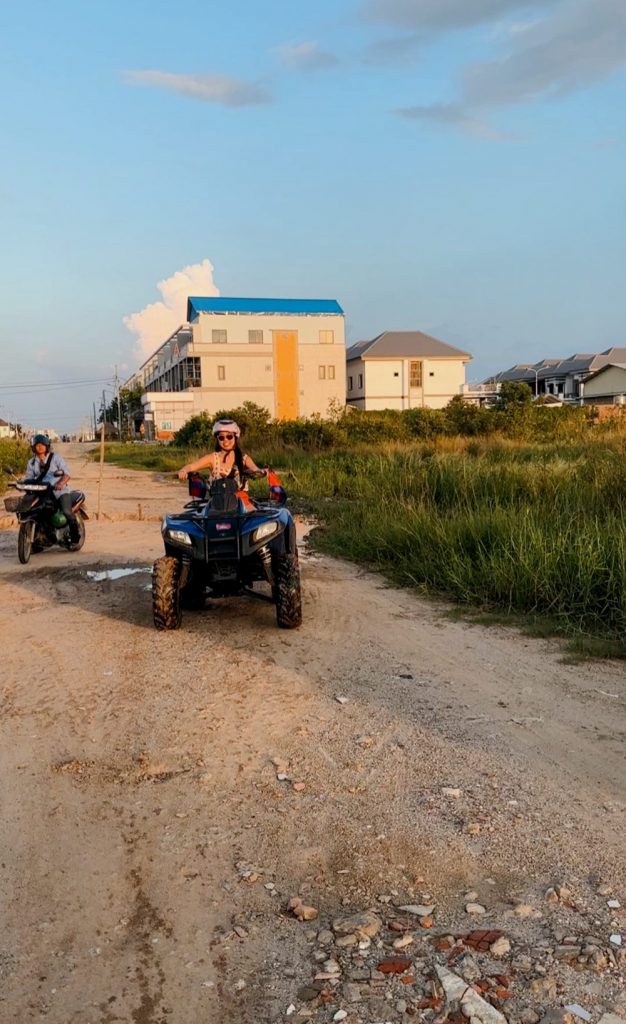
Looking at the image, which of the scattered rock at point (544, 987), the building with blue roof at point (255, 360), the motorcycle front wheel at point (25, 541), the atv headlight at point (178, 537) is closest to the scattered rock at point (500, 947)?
the scattered rock at point (544, 987)

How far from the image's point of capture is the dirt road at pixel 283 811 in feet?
8.25

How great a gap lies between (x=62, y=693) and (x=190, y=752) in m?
1.40

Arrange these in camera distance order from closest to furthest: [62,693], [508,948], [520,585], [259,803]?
[508,948], [259,803], [62,693], [520,585]

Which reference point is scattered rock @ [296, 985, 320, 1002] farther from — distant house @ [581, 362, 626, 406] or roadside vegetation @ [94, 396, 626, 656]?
distant house @ [581, 362, 626, 406]

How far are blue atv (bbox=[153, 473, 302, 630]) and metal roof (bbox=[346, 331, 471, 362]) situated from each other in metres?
77.5

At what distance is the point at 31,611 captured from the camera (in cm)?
771

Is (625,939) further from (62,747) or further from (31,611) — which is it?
(31,611)

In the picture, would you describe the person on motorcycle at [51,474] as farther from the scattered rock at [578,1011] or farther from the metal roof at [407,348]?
the metal roof at [407,348]

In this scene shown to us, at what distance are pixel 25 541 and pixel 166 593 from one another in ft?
15.2

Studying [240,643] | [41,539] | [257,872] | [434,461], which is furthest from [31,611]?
[434,461]

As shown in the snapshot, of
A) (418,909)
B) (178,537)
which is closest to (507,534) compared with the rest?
(178,537)

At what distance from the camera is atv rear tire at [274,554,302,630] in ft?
21.3

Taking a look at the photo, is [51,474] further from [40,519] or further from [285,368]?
[285,368]

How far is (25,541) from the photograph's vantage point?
34.1 feet
